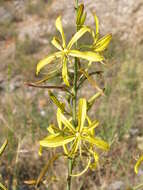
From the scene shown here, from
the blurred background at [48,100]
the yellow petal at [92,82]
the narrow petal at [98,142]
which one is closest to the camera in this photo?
the yellow petal at [92,82]

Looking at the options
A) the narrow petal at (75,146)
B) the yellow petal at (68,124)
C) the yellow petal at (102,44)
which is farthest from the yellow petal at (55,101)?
the yellow petal at (102,44)

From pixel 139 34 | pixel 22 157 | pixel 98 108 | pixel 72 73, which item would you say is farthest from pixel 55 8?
pixel 72 73

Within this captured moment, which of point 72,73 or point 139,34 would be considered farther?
point 139,34

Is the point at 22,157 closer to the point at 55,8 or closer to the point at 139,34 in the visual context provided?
the point at 139,34

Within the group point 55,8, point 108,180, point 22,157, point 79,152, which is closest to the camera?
point 79,152

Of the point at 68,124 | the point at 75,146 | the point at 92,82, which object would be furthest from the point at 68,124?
the point at 92,82

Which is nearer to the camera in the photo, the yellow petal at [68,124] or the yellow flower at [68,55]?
the yellow flower at [68,55]

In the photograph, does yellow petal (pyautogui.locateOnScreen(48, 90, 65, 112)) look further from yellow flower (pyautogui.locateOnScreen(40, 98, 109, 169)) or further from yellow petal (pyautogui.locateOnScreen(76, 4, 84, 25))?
yellow petal (pyautogui.locateOnScreen(76, 4, 84, 25))

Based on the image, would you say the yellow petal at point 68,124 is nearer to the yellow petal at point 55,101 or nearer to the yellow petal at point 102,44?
the yellow petal at point 55,101
